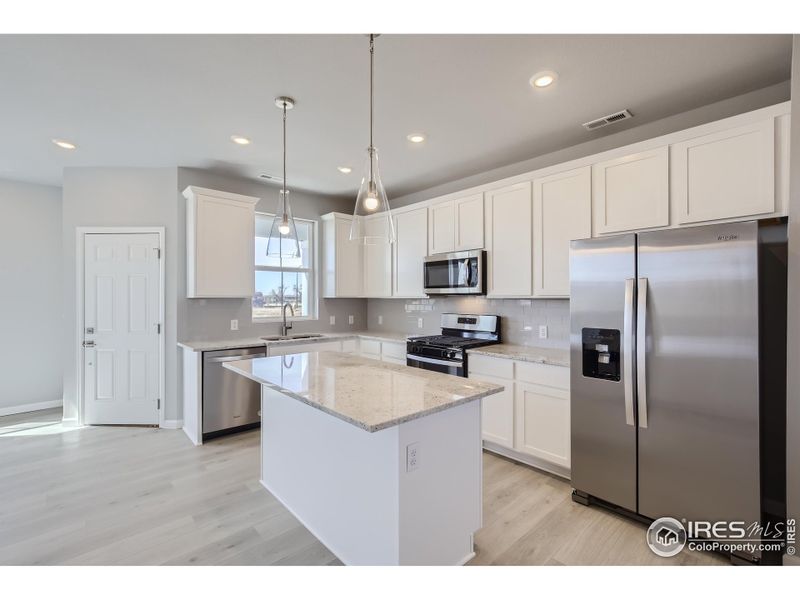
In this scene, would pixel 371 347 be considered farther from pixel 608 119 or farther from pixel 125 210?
pixel 608 119

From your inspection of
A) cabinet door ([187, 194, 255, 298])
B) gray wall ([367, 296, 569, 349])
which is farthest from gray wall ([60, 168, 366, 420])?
gray wall ([367, 296, 569, 349])

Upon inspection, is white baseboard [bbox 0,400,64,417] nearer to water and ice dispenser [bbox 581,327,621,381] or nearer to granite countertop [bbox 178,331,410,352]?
granite countertop [bbox 178,331,410,352]

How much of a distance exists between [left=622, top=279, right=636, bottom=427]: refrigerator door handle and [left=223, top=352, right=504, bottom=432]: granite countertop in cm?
93

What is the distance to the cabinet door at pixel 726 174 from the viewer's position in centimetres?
211

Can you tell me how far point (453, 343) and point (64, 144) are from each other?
3892 mm

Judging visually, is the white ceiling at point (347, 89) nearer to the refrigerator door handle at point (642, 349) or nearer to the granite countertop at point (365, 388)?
the refrigerator door handle at point (642, 349)

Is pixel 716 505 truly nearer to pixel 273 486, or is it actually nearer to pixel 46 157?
pixel 273 486

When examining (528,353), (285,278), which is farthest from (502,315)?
(285,278)

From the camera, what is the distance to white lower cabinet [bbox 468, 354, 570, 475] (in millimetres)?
2768

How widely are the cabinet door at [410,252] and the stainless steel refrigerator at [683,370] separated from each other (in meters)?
1.98

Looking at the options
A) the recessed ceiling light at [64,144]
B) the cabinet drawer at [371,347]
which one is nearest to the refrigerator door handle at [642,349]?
the cabinet drawer at [371,347]

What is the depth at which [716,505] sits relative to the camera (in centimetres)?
196

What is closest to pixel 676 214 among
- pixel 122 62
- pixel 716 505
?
pixel 716 505

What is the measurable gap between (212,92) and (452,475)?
2.69m
